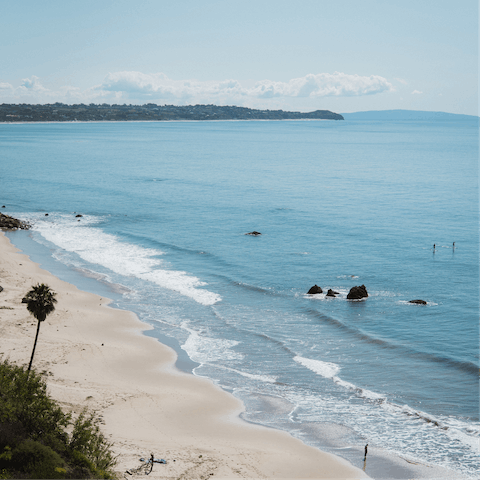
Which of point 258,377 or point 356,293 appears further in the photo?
point 356,293

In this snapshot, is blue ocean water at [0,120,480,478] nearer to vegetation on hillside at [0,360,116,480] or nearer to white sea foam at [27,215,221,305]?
white sea foam at [27,215,221,305]

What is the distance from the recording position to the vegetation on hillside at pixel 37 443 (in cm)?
1850

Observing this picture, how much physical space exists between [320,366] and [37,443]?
20.8 metres

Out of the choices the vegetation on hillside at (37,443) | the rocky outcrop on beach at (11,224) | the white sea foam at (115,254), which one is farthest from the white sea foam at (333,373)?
the rocky outcrop on beach at (11,224)

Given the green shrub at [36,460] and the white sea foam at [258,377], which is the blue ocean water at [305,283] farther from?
the green shrub at [36,460]

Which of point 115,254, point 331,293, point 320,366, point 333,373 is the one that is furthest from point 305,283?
point 115,254

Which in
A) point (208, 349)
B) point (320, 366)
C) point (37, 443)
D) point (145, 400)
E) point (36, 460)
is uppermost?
point (37, 443)

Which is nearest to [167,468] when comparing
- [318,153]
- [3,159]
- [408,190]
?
[408,190]

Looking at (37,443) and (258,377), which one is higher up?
(37,443)

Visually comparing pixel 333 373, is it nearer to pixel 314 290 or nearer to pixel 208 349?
pixel 208 349

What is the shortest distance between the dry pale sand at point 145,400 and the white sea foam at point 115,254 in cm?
874

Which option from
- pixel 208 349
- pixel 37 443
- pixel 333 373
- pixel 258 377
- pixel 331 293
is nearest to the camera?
pixel 37 443

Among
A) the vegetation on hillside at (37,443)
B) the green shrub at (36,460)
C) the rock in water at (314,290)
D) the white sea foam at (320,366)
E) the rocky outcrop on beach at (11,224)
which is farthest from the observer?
the rocky outcrop on beach at (11,224)

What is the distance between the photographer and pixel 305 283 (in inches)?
2039
